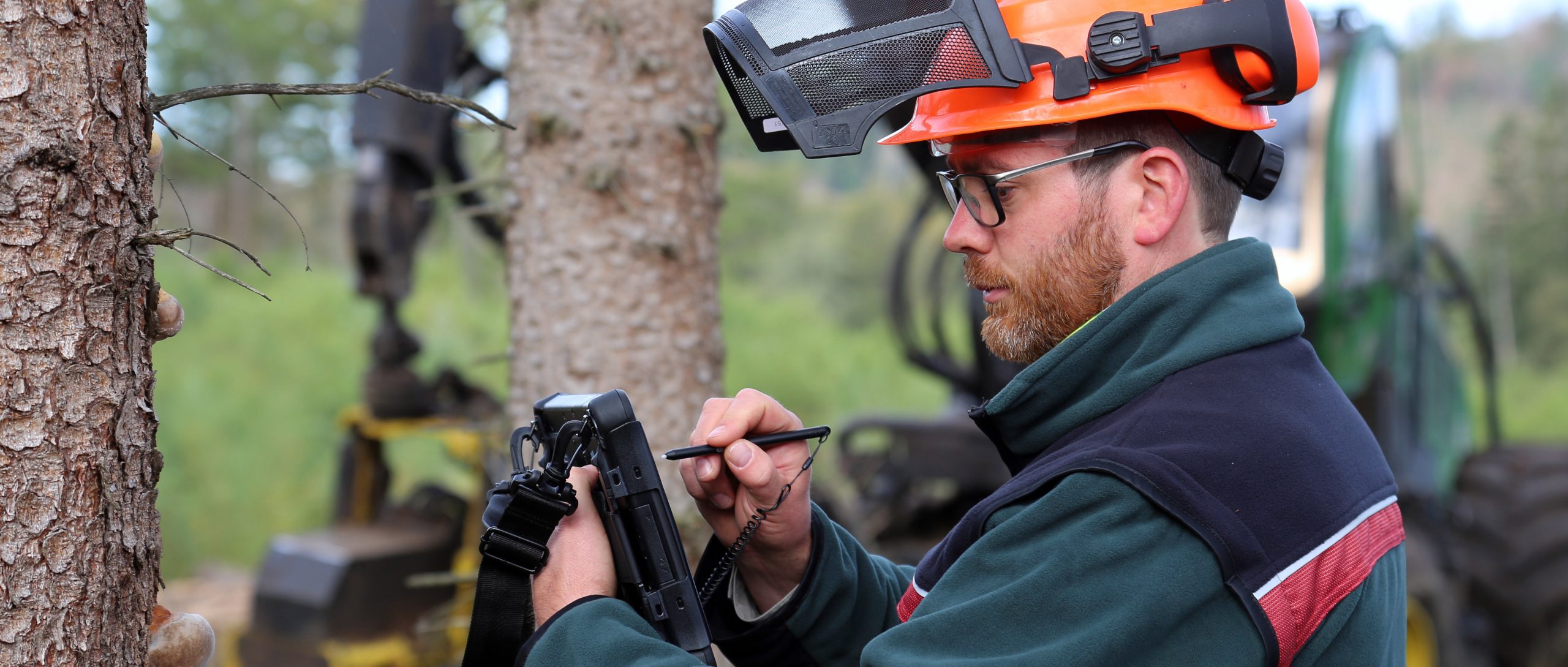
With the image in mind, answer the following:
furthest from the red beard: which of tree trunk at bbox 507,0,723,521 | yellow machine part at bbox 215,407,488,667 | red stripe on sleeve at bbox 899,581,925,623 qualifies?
yellow machine part at bbox 215,407,488,667

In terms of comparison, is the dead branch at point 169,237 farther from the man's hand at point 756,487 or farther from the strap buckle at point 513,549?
the man's hand at point 756,487

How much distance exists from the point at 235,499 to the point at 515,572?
895 cm

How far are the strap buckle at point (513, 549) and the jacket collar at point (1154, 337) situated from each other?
63 centimetres

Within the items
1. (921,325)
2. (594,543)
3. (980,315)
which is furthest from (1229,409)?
(921,325)

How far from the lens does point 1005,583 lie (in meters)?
1.32

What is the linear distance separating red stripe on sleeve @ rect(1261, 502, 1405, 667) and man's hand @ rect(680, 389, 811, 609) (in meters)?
0.69

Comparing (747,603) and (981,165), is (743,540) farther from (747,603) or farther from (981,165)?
(981,165)

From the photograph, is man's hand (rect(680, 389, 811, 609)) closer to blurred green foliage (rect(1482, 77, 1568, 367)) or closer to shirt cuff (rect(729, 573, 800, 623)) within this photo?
shirt cuff (rect(729, 573, 800, 623))

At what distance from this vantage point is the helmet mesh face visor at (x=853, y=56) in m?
1.55

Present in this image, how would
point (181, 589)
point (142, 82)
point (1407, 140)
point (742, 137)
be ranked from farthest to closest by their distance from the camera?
point (181, 589) → point (742, 137) → point (1407, 140) → point (142, 82)

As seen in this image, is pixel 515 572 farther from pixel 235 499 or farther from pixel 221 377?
pixel 221 377

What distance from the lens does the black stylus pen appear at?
169cm

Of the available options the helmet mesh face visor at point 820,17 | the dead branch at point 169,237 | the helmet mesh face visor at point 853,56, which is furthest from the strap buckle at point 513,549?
the helmet mesh face visor at point 820,17

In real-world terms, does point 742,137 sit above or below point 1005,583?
above
